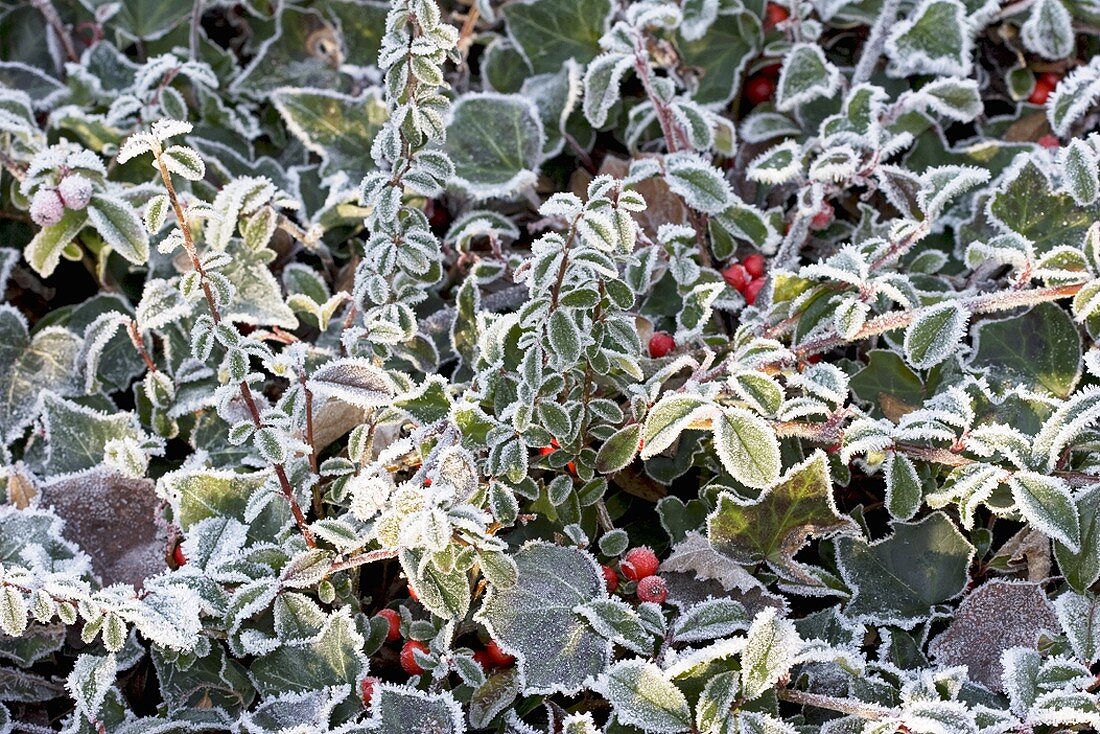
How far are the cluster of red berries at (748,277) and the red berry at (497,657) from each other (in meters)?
0.73

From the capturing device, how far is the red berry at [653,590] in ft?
5.08

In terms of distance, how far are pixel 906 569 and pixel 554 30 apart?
4.47 ft

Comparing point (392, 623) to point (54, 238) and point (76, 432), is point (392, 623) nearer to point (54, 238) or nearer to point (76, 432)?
point (76, 432)

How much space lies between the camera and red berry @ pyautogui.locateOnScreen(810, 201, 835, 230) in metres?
1.95

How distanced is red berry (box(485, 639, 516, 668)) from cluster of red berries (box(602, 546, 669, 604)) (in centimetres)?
17

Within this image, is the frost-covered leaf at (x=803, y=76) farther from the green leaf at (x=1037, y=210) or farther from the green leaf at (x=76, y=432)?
the green leaf at (x=76, y=432)

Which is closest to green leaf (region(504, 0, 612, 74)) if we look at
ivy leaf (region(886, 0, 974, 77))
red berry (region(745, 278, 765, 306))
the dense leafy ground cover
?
the dense leafy ground cover

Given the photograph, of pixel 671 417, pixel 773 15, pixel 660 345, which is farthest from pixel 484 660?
pixel 773 15

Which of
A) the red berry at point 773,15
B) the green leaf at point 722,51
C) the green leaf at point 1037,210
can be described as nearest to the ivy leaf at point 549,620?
the green leaf at point 1037,210

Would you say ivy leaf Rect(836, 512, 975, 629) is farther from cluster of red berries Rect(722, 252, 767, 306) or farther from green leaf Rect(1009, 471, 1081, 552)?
cluster of red berries Rect(722, 252, 767, 306)

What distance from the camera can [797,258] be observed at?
1.91 meters

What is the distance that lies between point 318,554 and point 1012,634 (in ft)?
3.13

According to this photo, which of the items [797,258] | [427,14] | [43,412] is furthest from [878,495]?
[43,412]

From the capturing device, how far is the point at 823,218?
1970 millimetres
